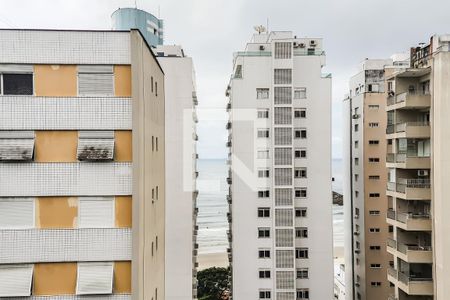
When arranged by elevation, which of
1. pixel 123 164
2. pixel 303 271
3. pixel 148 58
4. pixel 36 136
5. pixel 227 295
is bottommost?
pixel 227 295

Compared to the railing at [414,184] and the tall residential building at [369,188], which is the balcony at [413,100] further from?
the tall residential building at [369,188]

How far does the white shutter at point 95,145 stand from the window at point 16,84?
1.58m

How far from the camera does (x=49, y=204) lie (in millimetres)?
8797

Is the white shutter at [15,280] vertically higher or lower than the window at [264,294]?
higher

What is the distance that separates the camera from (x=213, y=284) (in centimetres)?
3469

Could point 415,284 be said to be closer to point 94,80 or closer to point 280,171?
point 280,171

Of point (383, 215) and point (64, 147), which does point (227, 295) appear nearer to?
point (383, 215)

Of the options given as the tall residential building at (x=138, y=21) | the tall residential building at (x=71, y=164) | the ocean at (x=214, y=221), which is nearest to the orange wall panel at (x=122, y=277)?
the tall residential building at (x=71, y=164)

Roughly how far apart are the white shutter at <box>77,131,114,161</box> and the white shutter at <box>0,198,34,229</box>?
1559 millimetres

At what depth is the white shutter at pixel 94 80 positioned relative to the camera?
355 inches

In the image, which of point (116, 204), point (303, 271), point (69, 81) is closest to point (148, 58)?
point (69, 81)

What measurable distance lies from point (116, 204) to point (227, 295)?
28.0 m

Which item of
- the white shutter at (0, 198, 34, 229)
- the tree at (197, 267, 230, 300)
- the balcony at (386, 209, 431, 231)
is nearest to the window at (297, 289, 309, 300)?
the balcony at (386, 209, 431, 231)

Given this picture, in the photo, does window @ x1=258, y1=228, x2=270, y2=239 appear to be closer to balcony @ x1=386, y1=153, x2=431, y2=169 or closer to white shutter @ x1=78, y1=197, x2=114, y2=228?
balcony @ x1=386, y1=153, x2=431, y2=169
